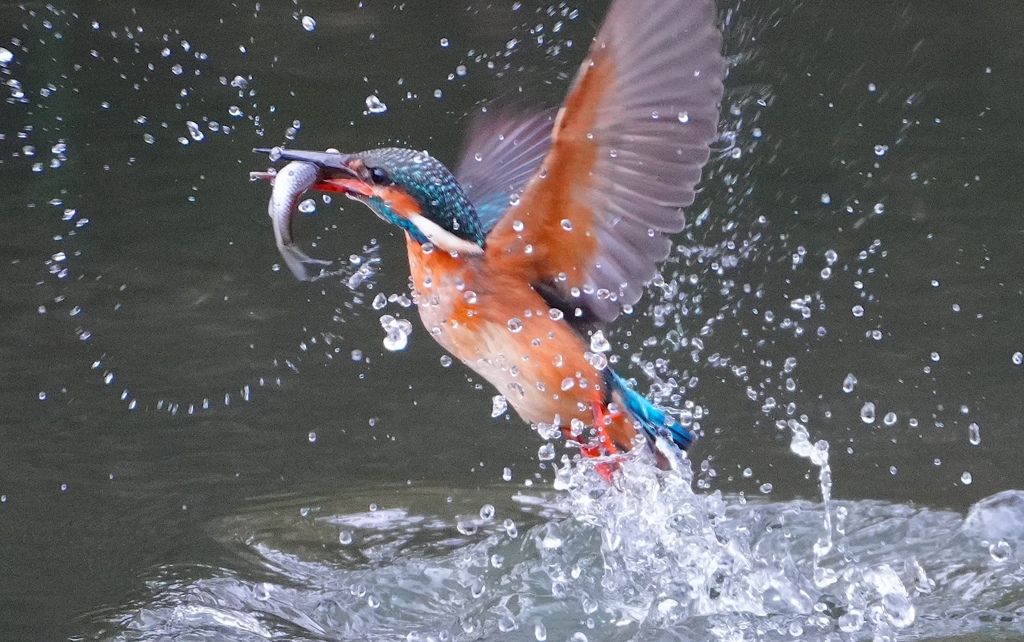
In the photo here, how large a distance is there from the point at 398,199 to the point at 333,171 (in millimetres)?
159

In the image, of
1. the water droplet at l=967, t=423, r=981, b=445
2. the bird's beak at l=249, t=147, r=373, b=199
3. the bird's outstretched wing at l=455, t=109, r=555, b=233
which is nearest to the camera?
the bird's beak at l=249, t=147, r=373, b=199

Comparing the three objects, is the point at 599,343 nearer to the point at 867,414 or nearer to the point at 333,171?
the point at 333,171

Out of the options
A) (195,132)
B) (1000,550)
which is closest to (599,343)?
(1000,550)

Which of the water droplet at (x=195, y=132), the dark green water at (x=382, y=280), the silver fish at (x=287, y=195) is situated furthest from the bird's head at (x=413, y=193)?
the water droplet at (x=195, y=132)

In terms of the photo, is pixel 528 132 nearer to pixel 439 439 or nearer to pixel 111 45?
pixel 439 439

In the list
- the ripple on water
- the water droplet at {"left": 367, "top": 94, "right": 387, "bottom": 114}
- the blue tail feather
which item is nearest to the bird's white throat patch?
the blue tail feather

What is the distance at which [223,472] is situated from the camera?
3264 mm

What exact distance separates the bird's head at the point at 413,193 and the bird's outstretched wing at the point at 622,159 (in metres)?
0.07

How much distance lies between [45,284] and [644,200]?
241 cm

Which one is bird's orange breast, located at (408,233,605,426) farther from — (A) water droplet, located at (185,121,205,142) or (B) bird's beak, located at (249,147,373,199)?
(A) water droplet, located at (185,121,205,142)

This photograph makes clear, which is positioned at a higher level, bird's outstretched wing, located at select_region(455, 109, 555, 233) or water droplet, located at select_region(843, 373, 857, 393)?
bird's outstretched wing, located at select_region(455, 109, 555, 233)

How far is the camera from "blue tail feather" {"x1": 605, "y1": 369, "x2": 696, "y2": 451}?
283 cm

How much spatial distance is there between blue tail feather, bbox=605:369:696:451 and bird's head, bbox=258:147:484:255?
0.44m

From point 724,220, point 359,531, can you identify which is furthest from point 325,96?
point 359,531
